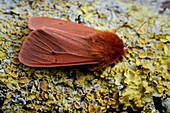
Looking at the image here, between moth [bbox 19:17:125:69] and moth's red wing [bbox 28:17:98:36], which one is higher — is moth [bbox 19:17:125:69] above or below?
below

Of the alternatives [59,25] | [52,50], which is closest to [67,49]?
[52,50]

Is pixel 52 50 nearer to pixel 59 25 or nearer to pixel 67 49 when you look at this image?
pixel 67 49

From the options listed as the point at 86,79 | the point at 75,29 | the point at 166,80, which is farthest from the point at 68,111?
the point at 166,80

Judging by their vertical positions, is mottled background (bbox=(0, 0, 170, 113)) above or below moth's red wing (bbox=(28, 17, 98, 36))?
below

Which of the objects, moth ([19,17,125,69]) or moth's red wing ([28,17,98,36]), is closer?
moth ([19,17,125,69])
